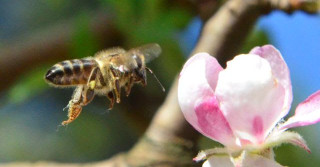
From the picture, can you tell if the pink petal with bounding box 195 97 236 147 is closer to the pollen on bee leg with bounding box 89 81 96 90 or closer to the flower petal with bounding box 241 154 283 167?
the flower petal with bounding box 241 154 283 167

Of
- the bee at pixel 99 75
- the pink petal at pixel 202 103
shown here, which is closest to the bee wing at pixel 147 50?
the bee at pixel 99 75

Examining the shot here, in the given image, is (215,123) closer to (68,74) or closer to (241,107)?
(241,107)

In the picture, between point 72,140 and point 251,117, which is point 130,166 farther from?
point 72,140

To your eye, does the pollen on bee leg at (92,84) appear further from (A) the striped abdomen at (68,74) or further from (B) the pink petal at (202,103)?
(B) the pink petal at (202,103)

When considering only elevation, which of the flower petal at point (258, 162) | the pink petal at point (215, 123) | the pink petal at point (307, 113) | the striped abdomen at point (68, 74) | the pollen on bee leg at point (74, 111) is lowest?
the flower petal at point (258, 162)

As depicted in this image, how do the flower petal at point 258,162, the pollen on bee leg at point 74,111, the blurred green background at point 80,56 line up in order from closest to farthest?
the flower petal at point 258,162, the pollen on bee leg at point 74,111, the blurred green background at point 80,56

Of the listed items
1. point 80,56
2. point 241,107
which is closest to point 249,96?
point 241,107
